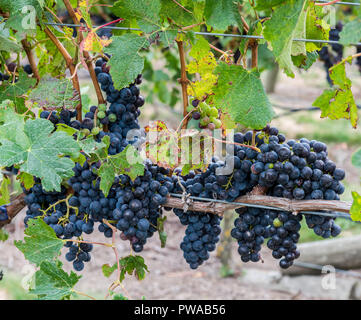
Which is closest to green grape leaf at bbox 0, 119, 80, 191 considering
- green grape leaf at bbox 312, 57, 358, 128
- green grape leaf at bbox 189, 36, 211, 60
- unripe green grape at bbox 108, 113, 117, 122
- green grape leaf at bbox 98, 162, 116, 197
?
green grape leaf at bbox 98, 162, 116, 197

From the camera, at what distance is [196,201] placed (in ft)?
3.86

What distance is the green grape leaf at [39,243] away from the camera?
3.74ft

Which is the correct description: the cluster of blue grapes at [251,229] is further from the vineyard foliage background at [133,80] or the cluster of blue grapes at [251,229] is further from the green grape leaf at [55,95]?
the green grape leaf at [55,95]

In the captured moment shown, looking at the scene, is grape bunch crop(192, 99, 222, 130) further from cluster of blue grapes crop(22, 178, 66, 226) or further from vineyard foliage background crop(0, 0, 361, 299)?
cluster of blue grapes crop(22, 178, 66, 226)

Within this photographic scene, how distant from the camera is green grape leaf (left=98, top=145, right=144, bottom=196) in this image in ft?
3.62

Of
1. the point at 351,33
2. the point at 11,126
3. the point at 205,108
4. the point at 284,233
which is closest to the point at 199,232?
the point at 284,233

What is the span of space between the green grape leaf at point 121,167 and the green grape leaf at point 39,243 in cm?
19

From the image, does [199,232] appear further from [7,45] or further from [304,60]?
[7,45]

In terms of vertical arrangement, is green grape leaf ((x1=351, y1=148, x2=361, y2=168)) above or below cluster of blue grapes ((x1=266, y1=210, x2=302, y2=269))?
above

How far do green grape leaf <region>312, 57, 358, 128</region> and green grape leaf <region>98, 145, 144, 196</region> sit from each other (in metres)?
0.45

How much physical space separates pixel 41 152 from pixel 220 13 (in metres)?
0.51

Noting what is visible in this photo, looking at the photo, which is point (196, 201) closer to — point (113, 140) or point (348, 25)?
point (113, 140)

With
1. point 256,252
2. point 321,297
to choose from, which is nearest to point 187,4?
point 256,252

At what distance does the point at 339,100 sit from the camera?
1.05 meters
